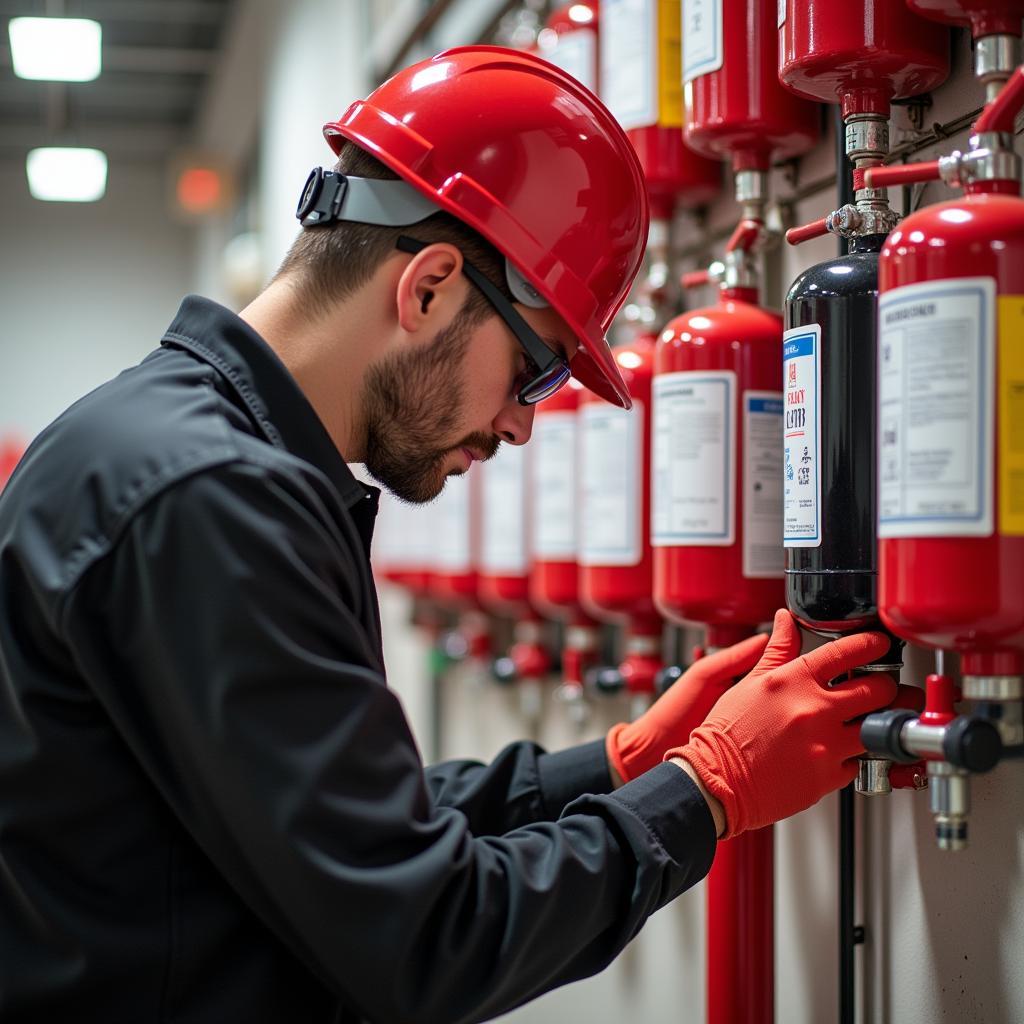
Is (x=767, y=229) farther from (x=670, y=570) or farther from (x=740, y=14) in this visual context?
(x=670, y=570)

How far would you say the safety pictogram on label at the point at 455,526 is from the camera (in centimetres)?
218

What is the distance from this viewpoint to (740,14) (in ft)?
4.03

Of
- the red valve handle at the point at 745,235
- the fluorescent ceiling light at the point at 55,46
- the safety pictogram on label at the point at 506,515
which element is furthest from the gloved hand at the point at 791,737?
the fluorescent ceiling light at the point at 55,46

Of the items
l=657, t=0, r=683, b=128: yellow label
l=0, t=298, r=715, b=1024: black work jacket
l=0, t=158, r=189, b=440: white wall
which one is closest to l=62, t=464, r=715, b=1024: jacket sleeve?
l=0, t=298, r=715, b=1024: black work jacket

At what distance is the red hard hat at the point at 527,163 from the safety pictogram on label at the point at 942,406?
0.29m

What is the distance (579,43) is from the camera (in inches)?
66.1

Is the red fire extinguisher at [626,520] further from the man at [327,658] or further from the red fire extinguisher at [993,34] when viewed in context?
the red fire extinguisher at [993,34]

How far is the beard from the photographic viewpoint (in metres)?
1.06

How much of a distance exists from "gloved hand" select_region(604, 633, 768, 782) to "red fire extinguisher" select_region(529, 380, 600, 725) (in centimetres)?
42

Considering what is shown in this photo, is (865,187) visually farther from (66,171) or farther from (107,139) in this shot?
(107,139)

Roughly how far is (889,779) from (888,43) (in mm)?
584

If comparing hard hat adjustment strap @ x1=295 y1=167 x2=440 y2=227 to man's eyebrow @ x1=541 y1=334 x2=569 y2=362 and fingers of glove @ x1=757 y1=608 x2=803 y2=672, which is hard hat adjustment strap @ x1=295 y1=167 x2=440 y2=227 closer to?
man's eyebrow @ x1=541 y1=334 x2=569 y2=362

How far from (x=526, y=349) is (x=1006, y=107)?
40 cm

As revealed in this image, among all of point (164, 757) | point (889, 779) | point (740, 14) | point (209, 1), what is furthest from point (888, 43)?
point (209, 1)
